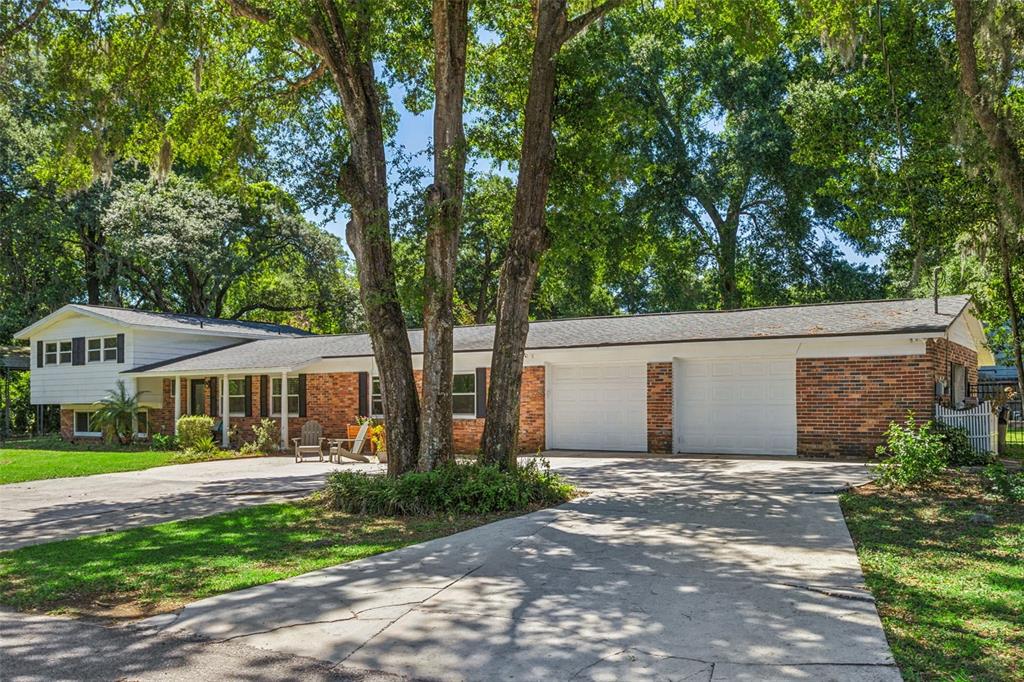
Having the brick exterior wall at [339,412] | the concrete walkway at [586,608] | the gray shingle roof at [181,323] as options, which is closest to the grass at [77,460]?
the brick exterior wall at [339,412]

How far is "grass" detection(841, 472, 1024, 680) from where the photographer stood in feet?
14.8

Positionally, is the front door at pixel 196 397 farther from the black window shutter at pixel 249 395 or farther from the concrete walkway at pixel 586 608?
the concrete walkway at pixel 586 608

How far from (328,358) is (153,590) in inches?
605

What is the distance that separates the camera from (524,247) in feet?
36.8

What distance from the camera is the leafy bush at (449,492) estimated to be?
9.88m

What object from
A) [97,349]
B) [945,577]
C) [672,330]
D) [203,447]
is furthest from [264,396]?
[945,577]

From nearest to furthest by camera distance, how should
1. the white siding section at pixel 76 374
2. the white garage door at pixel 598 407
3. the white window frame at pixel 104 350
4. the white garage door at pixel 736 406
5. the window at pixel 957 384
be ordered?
the white garage door at pixel 736 406, the window at pixel 957 384, the white garage door at pixel 598 407, the white siding section at pixel 76 374, the white window frame at pixel 104 350

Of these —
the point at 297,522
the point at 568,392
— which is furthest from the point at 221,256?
the point at 297,522

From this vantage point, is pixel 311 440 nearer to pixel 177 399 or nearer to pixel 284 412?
pixel 284 412

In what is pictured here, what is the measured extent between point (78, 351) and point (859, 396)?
2396 centimetres

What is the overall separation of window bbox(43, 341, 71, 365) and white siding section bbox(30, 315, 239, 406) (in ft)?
0.61

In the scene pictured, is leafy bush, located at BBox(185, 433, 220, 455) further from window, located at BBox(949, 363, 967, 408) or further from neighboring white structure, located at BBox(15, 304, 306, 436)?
window, located at BBox(949, 363, 967, 408)

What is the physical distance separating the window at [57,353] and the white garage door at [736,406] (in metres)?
20.8

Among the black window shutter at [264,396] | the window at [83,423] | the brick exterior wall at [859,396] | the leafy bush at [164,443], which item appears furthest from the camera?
the window at [83,423]
